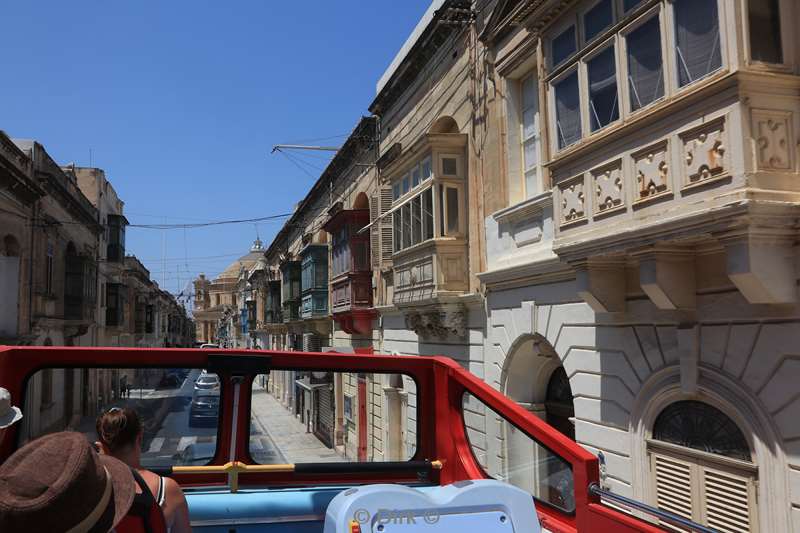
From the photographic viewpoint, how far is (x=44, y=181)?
864 inches

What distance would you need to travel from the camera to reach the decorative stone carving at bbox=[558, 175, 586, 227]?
7.29 m

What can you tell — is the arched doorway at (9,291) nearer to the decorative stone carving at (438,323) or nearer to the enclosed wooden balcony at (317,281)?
the enclosed wooden balcony at (317,281)

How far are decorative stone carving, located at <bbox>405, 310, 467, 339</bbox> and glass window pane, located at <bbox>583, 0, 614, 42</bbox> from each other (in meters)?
5.65

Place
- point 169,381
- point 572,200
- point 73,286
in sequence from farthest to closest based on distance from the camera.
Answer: point 73,286 < point 572,200 < point 169,381

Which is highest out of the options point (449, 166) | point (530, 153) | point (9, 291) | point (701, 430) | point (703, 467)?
point (449, 166)

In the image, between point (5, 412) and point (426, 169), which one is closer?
point (5, 412)

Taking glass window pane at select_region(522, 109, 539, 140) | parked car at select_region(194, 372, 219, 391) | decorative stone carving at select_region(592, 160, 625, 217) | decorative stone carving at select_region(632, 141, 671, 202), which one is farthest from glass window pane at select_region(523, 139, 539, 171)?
parked car at select_region(194, 372, 219, 391)

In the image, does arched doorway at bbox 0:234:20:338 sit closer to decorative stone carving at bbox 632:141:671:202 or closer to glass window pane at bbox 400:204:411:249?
glass window pane at bbox 400:204:411:249

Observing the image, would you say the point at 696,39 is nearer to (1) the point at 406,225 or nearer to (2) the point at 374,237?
(1) the point at 406,225

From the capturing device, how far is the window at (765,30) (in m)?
5.38

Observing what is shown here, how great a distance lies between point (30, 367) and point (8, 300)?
17.0 m

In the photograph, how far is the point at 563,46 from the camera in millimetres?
7867

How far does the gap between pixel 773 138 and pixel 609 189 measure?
1.75 meters

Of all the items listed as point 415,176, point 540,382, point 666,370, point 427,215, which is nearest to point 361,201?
point 415,176
